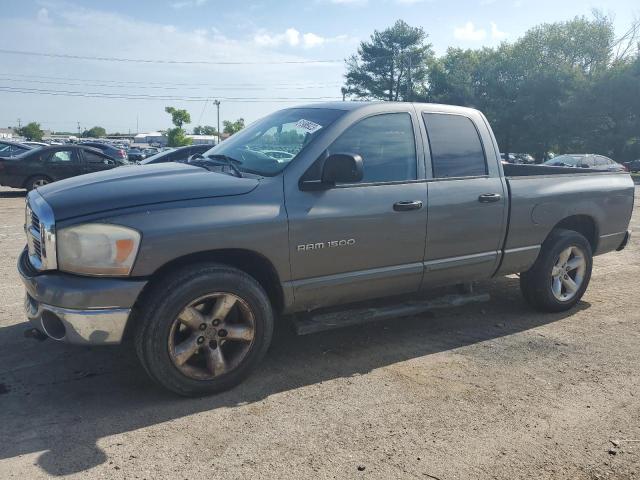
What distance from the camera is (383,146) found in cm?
424

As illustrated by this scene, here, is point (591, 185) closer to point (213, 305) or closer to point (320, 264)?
point (320, 264)

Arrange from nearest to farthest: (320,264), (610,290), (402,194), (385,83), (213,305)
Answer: (213,305)
(320,264)
(402,194)
(610,290)
(385,83)

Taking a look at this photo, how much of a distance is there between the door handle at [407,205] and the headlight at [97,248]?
1862 millimetres

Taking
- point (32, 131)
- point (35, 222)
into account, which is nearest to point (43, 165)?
point (35, 222)

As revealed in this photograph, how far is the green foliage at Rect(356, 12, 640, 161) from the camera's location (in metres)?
42.4

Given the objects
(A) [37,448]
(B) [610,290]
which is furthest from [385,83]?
(A) [37,448]

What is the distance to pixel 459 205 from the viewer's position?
4438mm

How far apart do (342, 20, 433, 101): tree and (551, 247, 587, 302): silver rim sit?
59.4 m

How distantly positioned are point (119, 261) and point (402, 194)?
2.05m

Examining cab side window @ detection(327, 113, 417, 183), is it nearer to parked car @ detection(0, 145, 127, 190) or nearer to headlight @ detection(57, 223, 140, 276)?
headlight @ detection(57, 223, 140, 276)

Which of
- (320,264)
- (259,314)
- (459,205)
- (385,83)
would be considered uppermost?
(385,83)

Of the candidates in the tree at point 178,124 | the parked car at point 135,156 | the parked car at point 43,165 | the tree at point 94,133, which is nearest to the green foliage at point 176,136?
the tree at point 178,124

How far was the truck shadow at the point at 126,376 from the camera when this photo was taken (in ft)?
10.1

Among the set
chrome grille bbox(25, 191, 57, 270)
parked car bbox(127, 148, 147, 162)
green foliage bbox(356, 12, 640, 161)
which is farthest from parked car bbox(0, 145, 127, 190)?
green foliage bbox(356, 12, 640, 161)
